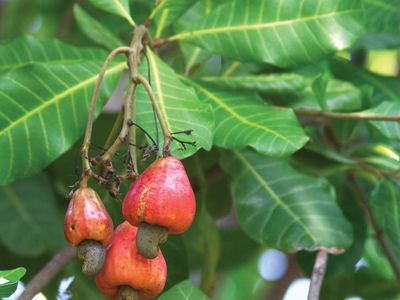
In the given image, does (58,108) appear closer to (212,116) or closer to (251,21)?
(212,116)

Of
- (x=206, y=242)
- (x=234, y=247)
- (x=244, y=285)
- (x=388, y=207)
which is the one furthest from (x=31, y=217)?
(x=244, y=285)

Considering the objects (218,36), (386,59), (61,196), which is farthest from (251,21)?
(386,59)

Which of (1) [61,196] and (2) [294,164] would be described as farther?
(1) [61,196]

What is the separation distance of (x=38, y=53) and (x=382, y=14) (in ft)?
2.29

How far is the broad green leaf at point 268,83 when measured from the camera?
1.61 m

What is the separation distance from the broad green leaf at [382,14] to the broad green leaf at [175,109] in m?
0.51

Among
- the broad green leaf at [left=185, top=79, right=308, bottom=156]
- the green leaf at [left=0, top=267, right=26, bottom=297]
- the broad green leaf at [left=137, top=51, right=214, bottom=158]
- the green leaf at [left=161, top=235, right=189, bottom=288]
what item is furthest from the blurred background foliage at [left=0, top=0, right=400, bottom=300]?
Answer: the green leaf at [left=0, top=267, right=26, bottom=297]

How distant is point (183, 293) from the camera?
1337mm

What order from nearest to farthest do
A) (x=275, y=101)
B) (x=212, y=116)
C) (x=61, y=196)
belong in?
(x=212, y=116)
(x=275, y=101)
(x=61, y=196)

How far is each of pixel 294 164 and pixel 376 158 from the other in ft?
0.57

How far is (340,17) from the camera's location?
1542mm

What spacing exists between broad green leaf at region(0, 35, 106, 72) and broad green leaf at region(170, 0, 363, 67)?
0.89ft

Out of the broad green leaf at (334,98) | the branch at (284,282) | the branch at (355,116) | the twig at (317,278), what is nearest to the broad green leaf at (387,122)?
the branch at (355,116)

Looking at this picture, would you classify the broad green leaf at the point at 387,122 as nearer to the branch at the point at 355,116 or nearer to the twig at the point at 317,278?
the branch at the point at 355,116
